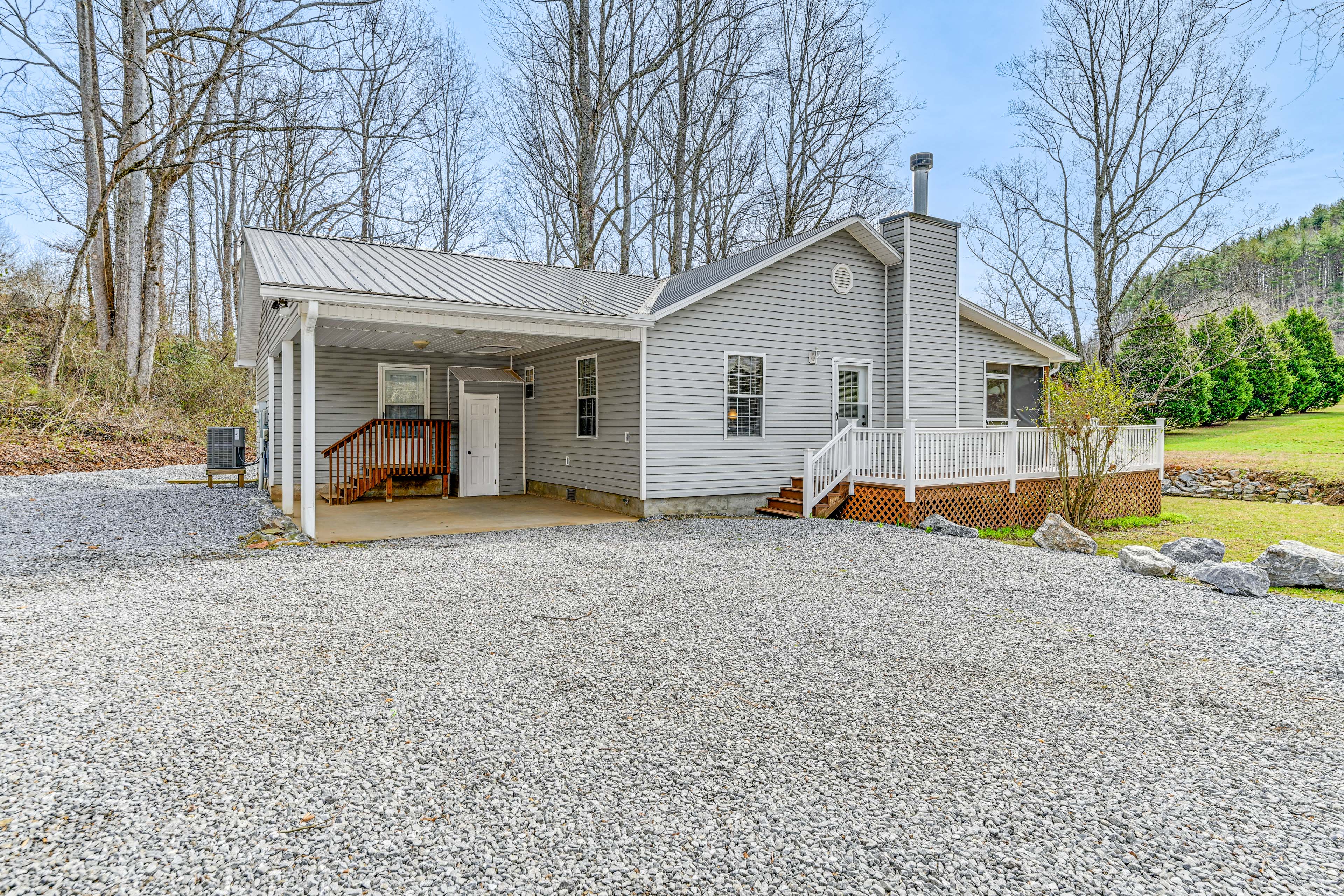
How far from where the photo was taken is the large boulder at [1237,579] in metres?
5.86

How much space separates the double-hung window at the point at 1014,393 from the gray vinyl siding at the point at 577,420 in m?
7.57

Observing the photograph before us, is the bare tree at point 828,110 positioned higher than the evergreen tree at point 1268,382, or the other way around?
the bare tree at point 828,110

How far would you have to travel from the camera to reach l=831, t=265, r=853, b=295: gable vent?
37.1ft

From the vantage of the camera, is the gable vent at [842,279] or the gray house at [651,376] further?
the gable vent at [842,279]

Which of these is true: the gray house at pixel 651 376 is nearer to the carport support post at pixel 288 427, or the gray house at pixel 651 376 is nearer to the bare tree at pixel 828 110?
the carport support post at pixel 288 427

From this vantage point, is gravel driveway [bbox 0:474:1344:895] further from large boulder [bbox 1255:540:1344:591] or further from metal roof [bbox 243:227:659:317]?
metal roof [bbox 243:227:659:317]

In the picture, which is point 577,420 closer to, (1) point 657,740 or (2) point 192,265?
(1) point 657,740

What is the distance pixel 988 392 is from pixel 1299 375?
20.5 meters

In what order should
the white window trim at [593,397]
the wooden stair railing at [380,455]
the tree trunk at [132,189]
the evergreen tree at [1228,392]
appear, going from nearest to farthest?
the white window trim at [593,397], the wooden stair railing at [380,455], the tree trunk at [132,189], the evergreen tree at [1228,392]

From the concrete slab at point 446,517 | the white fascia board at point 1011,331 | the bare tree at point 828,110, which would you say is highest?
the bare tree at point 828,110

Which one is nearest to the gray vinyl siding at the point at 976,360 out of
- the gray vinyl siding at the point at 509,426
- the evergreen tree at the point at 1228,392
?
the gray vinyl siding at the point at 509,426

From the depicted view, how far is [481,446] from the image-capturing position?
12.5 metres

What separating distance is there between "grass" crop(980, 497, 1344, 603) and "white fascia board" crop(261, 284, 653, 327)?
623cm

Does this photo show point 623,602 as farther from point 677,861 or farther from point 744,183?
point 744,183
